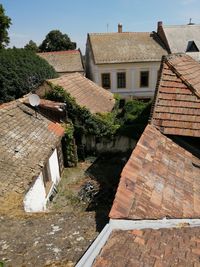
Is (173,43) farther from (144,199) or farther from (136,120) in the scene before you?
(144,199)

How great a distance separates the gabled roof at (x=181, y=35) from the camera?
30953 mm

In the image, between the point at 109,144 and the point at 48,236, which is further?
the point at 109,144

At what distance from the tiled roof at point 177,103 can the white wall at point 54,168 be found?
19.1ft

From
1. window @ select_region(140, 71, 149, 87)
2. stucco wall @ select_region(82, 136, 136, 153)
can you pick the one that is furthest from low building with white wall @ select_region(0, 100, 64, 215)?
window @ select_region(140, 71, 149, 87)

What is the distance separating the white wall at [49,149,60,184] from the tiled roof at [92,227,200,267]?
8342 mm

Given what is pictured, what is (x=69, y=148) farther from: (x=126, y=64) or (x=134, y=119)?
(x=126, y=64)

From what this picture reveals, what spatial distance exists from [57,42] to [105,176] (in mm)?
45310

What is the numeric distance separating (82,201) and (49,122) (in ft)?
15.4

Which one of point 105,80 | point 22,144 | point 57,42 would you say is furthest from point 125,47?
point 57,42

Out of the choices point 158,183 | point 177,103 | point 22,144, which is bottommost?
point 22,144

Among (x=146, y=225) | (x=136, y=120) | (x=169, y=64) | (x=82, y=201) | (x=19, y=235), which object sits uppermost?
(x=169, y=64)

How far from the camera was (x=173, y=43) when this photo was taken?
31.0m

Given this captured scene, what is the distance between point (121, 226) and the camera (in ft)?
17.4

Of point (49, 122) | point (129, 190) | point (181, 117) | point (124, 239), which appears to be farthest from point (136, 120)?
point (124, 239)
